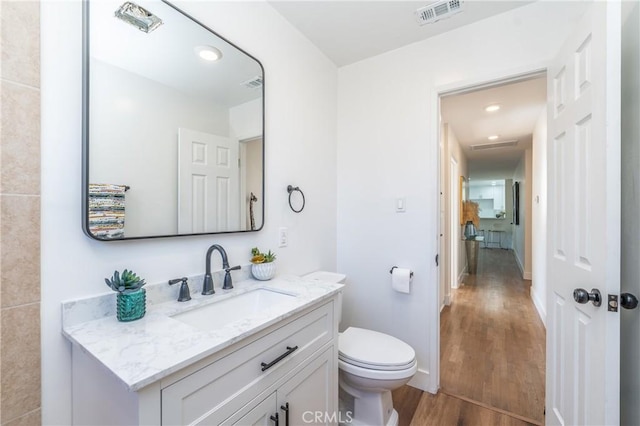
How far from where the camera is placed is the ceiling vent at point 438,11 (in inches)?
63.8

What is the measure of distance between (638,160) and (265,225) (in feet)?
5.41

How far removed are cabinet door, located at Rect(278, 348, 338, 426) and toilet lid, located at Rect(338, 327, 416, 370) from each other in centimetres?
18

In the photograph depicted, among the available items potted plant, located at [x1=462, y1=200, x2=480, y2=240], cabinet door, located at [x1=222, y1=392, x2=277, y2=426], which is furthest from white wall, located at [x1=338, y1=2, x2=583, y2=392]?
potted plant, located at [x1=462, y1=200, x2=480, y2=240]

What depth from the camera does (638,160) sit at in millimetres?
1008

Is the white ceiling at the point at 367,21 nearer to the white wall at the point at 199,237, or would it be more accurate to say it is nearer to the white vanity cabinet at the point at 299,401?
the white wall at the point at 199,237

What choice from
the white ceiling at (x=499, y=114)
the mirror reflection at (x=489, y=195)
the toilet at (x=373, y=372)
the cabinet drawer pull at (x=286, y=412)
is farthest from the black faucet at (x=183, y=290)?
the mirror reflection at (x=489, y=195)

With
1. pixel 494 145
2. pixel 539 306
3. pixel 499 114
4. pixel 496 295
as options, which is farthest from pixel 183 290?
pixel 494 145

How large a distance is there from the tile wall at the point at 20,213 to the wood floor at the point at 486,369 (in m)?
1.79

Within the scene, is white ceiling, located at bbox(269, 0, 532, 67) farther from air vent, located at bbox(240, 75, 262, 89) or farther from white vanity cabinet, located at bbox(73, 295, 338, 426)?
white vanity cabinet, located at bbox(73, 295, 338, 426)

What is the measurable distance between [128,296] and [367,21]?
78.4 inches

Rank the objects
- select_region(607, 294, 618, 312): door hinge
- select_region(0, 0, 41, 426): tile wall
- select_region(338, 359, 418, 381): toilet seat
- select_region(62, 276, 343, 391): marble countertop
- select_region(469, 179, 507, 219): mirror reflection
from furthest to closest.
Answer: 1. select_region(469, 179, 507, 219): mirror reflection
2. select_region(338, 359, 418, 381): toilet seat
3. select_region(607, 294, 618, 312): door hinge
4. select_region(0, 0, 41, 426): tile wall
5. select_region(62, 276, 343, 391): marble countertop

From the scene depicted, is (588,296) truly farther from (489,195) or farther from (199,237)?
(489,195)

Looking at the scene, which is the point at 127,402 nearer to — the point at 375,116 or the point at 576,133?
the point at 576,133

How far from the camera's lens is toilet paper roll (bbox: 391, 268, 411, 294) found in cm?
194
